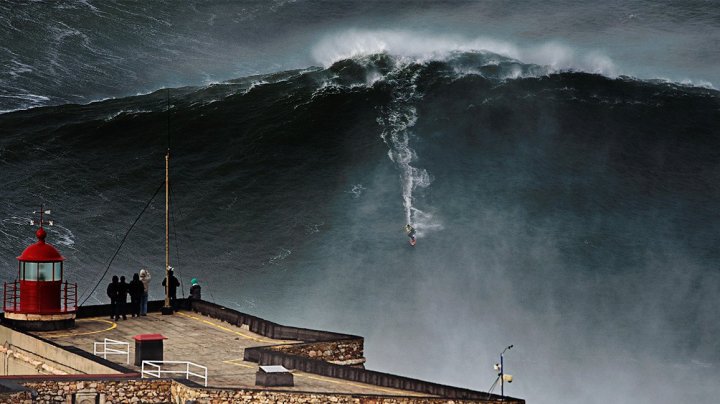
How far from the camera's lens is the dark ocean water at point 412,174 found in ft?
277

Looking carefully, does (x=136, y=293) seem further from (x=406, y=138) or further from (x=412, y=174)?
(x=406, y=138)

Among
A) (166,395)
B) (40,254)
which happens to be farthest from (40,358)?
(166,395)

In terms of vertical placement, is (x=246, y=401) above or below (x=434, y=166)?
below

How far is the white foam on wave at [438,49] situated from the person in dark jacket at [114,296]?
5039 cm

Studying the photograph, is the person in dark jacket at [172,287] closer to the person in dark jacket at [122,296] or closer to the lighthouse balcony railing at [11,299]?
the person in dark jacket at [122,296]

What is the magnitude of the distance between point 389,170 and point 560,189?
8405mm

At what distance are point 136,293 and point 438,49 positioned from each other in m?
52.3

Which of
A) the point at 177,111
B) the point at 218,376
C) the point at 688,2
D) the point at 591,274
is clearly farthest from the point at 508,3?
the point at 218,376

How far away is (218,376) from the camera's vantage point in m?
53.0

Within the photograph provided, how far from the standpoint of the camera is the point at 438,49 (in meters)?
113

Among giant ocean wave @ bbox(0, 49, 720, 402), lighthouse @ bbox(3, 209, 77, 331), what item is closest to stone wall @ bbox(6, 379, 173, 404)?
lighthouse @ bbox(3, 209, 77, 331)

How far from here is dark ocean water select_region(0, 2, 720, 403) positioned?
277 feet

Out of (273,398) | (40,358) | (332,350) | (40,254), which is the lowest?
(273,398)

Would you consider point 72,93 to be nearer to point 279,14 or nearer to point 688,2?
point 279,14
